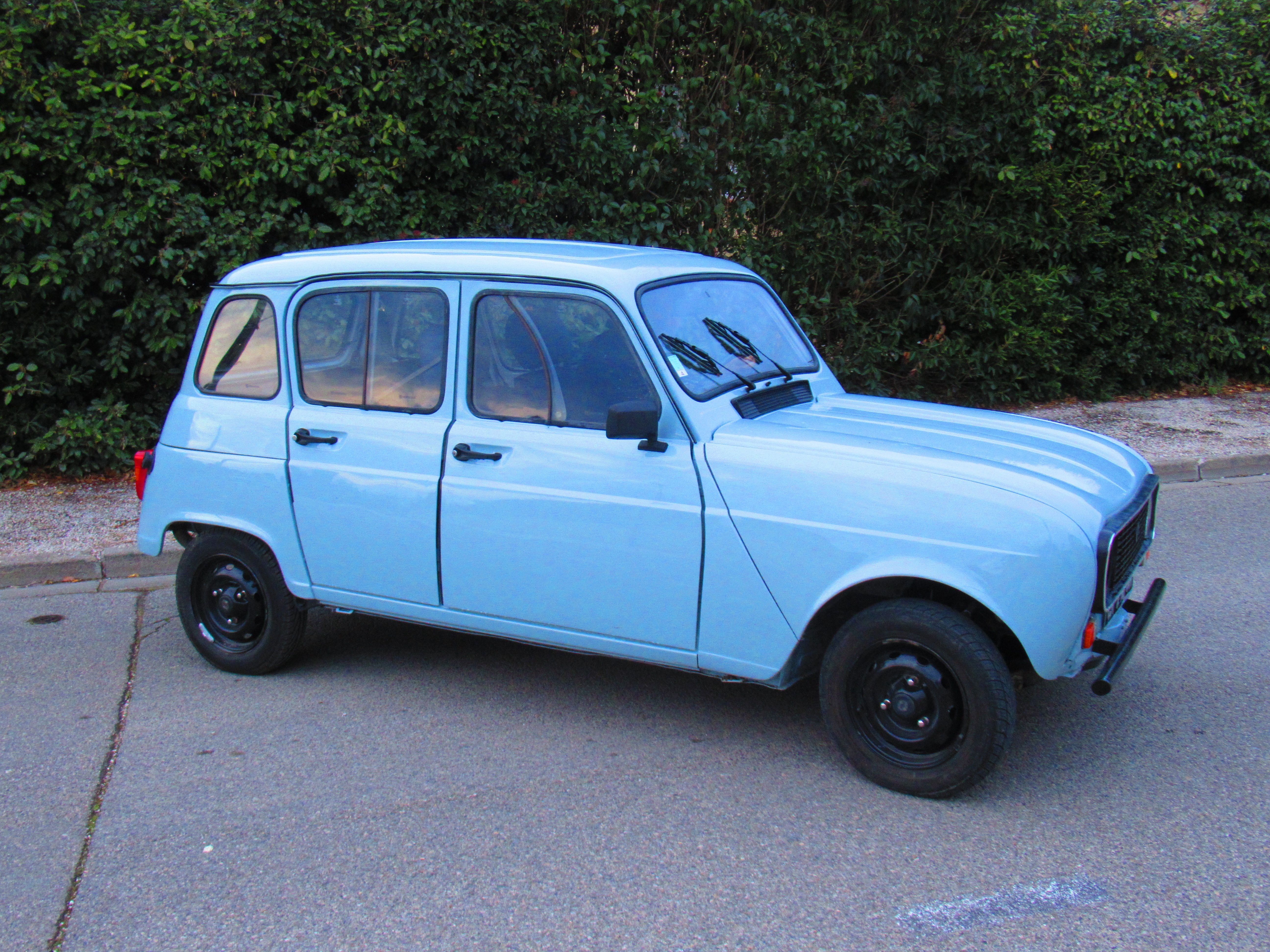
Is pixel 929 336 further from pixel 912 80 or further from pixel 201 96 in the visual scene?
pixel 201 96

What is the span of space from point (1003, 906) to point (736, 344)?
7.64 ft

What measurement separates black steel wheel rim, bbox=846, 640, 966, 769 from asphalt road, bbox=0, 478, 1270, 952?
0.19m

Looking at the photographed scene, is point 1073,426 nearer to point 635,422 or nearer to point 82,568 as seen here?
point 635,422

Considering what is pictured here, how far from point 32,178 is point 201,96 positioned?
1360mm

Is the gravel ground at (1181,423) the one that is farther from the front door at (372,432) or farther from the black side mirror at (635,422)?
the front door at (372,432)

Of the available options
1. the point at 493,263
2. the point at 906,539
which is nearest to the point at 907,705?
the point at 906,539

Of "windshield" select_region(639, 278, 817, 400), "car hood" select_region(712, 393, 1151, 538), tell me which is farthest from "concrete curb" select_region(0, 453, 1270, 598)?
"windshield" select_region(639, 278, 817, 400)

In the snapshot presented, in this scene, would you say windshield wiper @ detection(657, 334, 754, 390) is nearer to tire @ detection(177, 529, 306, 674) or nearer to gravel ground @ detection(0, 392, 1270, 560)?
tire @ detection(177, 529, 306, 674)

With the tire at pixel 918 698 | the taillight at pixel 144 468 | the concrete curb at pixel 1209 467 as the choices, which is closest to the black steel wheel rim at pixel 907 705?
the tire at pixel 918 698

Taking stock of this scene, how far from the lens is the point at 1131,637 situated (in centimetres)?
355

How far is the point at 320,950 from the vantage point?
282 cm

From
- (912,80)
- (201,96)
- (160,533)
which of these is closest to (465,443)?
(160,533)

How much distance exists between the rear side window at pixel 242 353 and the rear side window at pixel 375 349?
0.56ft

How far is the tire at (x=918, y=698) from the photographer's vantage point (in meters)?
3.32
